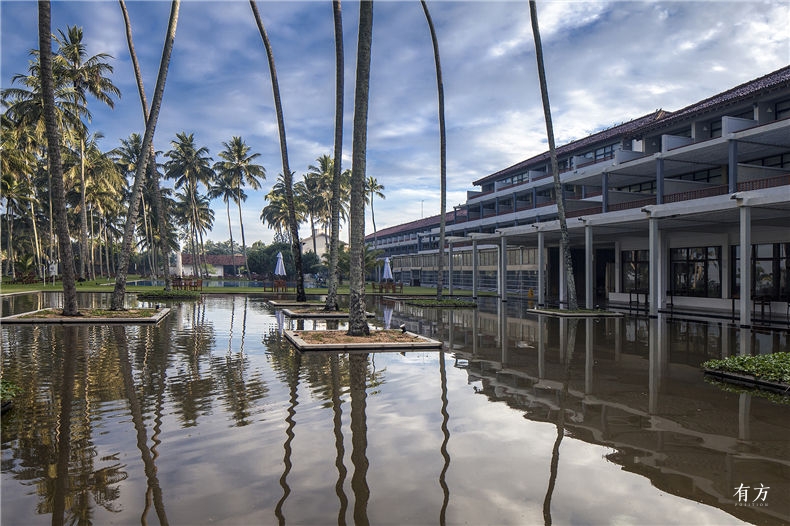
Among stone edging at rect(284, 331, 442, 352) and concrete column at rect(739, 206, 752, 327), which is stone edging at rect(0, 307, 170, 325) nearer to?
stone edging at rect(284, 331, 442, 352)

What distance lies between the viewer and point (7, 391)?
749cm

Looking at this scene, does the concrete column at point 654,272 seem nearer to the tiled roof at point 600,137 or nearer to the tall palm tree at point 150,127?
the tiled roof at point 600,137

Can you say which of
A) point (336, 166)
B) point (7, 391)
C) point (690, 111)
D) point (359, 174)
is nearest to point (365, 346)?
point (359, 174)

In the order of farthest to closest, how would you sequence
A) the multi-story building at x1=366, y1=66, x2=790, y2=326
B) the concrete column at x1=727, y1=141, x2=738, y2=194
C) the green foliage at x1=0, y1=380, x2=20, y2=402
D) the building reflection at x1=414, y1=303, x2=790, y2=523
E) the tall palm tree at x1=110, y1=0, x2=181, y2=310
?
the concrete column at x1=727, y1=141, x2=738, y2=194 < the multi-story building at x1=366, y1=66, x2=790, y2=326 < the tall palm tree at x1=110, y1=0, x2=181, y2=310 < the green foliage at x1=0, y1=380, x2=20, y2=402 < the building reflection at x1=414, y1=303, x2=790, y2=523

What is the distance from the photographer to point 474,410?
766 cm

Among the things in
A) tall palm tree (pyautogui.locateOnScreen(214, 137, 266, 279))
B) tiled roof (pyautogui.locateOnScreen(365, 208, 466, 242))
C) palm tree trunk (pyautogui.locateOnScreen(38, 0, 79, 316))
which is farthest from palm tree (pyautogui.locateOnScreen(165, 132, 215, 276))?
palm tree trunk (pyautogui.locateOnScreen(38, 0, 79, 316))

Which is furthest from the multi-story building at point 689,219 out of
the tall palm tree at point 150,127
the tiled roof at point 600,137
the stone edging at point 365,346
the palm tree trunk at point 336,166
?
the tall palm tree at point 150,127

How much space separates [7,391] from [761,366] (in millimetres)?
12316

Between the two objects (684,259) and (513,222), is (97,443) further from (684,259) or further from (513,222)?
(513,222)

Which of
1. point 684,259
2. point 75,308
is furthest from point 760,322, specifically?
point 75,308

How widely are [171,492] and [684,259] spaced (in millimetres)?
31885

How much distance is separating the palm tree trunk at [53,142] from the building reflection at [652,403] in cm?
1331

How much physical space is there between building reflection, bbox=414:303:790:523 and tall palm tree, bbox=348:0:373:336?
282cm

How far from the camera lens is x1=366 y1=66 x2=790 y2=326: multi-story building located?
23188 millimetres
